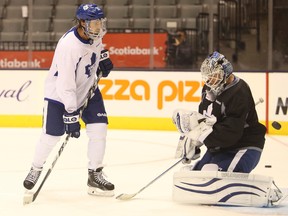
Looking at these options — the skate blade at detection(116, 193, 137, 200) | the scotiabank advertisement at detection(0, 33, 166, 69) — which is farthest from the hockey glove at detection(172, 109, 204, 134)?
the scotiabank advertisement at detection(0, 33, 166, 69)

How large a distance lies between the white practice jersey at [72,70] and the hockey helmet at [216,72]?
2.48 ft

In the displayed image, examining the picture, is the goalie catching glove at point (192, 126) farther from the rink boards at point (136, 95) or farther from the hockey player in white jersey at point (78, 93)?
the rink boards at point (136, 95)

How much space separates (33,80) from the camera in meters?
9.12

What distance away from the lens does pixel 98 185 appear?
488 cm

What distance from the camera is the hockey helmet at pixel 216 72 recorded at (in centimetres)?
435

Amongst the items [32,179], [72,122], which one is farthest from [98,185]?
[72,122]

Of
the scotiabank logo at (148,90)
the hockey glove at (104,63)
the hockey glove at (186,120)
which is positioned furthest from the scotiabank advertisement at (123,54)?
the hockey glove at (186,120)

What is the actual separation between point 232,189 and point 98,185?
0.93 meters

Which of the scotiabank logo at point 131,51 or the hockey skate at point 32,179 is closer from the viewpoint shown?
the hockey skate at point 32,179

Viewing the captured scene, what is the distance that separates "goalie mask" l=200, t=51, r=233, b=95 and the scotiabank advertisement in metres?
5.03

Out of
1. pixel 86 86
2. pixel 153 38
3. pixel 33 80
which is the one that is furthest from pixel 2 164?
pixel 153 38

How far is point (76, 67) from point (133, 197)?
841mm

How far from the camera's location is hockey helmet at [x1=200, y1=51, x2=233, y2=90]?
4352 mm

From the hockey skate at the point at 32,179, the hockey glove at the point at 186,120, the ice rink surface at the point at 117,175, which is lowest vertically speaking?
the ice rink surface at the point at 117,175
